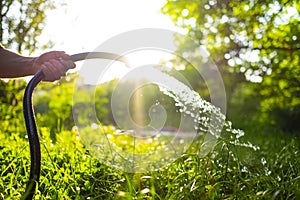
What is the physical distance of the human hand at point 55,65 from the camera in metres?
2.28

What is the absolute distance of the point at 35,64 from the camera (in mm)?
2506

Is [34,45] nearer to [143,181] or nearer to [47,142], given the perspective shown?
[47,142]

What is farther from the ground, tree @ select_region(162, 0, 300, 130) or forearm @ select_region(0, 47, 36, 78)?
tree @ select_region(162, 0, 300, 130)

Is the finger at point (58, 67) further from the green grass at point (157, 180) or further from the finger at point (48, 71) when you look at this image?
the green grass at point (157, 180)

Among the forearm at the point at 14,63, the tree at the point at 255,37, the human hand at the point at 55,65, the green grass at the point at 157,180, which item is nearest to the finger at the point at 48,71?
the human hand at the point at 55,65

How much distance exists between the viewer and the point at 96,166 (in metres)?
3.22

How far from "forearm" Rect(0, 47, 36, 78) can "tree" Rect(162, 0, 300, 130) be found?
236cm

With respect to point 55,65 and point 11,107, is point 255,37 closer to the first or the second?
point 11,107

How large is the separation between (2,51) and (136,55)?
119cm

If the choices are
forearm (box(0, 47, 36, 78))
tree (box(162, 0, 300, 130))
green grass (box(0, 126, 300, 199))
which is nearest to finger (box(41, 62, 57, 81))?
Answer: forearm (box(0, 47, 36, 78))

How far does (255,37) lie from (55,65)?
432cm

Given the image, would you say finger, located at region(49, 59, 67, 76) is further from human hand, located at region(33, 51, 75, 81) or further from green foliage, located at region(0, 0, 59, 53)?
green foliage, located at region(0, 0, 59, 53)

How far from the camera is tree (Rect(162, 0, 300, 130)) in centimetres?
530

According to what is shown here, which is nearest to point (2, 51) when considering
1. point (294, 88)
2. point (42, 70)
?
point (42, 70)
